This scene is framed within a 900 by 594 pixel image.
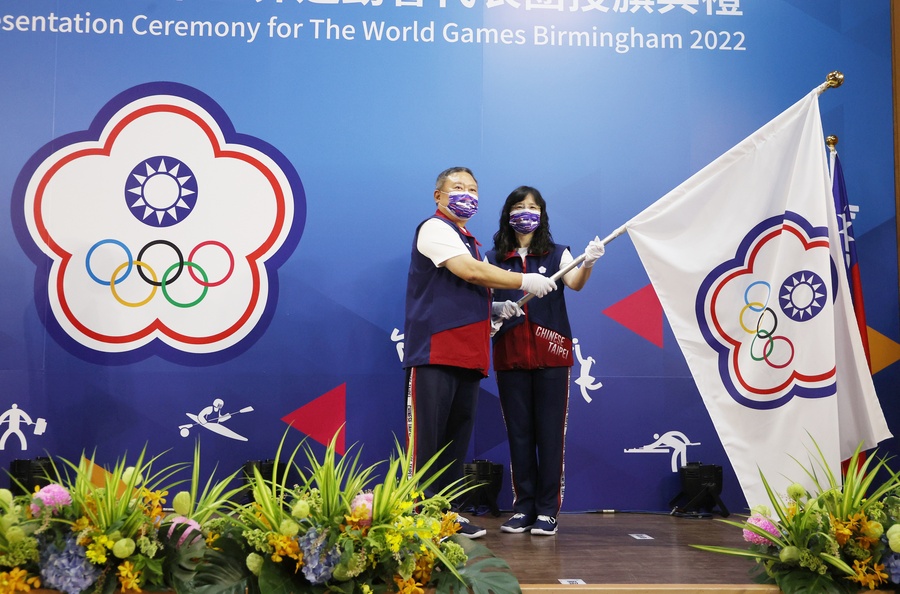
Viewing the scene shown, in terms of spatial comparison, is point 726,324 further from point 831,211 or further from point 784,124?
point 784,124

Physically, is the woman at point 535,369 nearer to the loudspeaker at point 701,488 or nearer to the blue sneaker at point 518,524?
the blue sneaker at point 518,524

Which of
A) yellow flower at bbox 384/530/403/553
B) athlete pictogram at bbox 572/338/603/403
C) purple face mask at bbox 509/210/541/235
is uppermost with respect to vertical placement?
purple face mask at bbox 509/210/541/235

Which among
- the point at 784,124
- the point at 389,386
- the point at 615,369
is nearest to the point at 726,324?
the point at 784,124

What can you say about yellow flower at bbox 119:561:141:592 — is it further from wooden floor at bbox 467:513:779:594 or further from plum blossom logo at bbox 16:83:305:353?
plum blossom logo at bbox 16:83:305:353

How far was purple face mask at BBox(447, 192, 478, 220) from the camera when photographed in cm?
321

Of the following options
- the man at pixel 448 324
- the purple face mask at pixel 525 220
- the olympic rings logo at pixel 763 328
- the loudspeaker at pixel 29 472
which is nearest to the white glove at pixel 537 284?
the man at pixel 448 324

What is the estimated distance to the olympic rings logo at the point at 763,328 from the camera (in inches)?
116

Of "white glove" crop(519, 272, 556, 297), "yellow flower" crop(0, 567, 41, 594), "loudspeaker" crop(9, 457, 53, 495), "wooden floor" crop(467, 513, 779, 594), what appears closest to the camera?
"yellow flower" crop(0, 567, 41, 594)

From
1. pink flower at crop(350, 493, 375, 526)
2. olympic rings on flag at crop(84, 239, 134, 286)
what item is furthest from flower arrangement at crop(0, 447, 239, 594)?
olympic rings on flag at crop(84, 239, 134, 286)

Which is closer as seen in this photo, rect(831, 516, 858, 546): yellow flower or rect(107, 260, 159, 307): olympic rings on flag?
rect(831, 516, 858, 546): yellow flower

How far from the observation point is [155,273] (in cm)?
388

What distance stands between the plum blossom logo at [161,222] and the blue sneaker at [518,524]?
1539 millimetres

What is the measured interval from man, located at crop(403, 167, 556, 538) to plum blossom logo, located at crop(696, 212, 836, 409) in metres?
0.67

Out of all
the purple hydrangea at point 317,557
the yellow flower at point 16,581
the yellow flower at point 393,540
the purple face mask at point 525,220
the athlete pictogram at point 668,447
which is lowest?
the athlete pictogram at point 668,447
